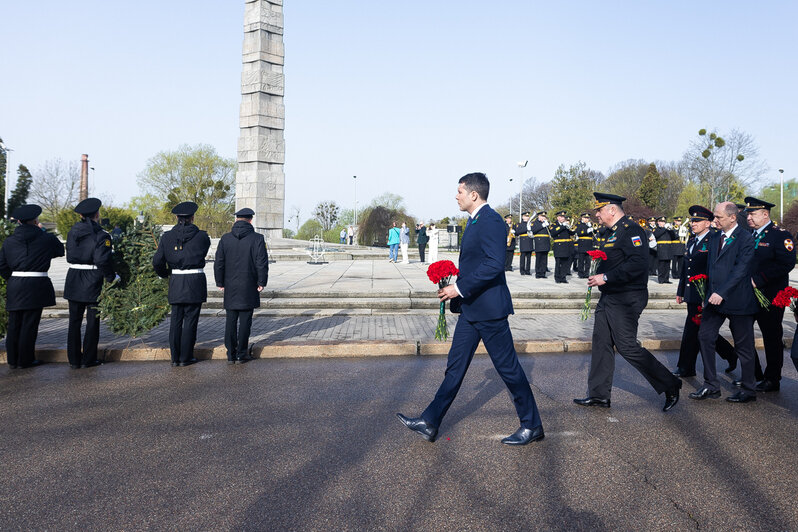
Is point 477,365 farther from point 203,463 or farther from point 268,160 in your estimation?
point 268,160

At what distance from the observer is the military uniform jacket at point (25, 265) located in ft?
22.1

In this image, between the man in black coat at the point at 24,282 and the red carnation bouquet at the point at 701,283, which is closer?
the red carnation bouquet at the point at 701,283

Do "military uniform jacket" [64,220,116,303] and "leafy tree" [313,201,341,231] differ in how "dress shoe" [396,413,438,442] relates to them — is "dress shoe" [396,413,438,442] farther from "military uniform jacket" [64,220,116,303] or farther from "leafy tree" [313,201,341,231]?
"leafy tree" [313,201,341,231]

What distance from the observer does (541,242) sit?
1752cm

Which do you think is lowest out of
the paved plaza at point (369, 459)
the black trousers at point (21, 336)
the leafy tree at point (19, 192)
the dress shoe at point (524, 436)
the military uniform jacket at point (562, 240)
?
the paved plaza at point (369, 459)

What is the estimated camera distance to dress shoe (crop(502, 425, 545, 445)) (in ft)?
14.1

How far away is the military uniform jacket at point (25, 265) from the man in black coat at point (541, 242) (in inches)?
533

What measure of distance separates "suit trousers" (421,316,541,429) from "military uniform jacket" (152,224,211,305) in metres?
3.82

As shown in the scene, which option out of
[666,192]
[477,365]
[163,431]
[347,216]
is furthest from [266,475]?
[347,216]

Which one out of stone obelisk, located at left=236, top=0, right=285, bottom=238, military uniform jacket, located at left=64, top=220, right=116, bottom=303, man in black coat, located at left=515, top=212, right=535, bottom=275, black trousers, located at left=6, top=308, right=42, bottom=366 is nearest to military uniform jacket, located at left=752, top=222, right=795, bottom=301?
military uniform jacket, located at left=64, top=220, right=116, bottom=303

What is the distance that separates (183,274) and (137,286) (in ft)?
2.16

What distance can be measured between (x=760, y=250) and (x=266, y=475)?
18.1ft

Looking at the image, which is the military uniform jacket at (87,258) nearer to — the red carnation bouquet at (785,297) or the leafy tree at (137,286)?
the leafy tree at (137,286)

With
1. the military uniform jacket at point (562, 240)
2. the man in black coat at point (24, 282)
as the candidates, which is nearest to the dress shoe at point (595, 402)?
the man in black coat at point (24, 282)
